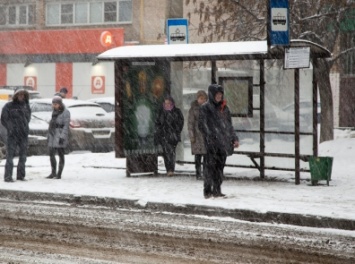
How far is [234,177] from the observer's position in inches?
702

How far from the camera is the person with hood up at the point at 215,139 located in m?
14.2

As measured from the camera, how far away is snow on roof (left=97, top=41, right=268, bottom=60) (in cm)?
1628

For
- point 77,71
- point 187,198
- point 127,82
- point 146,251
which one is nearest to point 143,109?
point 127,82

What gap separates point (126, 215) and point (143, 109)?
5592 mm

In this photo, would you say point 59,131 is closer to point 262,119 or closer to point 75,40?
point 262,119

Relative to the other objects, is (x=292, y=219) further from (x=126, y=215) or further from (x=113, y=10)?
(x=113, y=10)

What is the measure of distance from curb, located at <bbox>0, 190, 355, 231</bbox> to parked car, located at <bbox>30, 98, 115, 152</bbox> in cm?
808

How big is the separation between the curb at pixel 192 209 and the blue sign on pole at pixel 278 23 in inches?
144

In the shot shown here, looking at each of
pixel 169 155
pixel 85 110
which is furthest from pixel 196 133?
pixel 85 110

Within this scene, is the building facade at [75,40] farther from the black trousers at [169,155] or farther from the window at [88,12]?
the black trousers at [169,155]

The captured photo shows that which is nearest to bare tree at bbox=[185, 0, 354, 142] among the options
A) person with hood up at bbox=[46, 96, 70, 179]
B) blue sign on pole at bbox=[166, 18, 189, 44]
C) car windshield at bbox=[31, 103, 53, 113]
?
blue sign on pole at bbox=[166, 18, 189, 44]

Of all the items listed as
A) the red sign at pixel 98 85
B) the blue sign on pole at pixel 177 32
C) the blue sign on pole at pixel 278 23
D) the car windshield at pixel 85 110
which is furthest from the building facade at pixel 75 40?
the blue sign on pole at pixel 278 23

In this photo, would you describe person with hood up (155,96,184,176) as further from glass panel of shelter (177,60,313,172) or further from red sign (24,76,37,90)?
red sign (24,76,37,90)

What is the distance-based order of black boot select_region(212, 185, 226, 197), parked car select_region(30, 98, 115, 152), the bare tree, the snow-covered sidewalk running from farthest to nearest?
1. parked car select_region(30, 98, 115, 152)
2. the bare tree
3. black boot select_region(212, 185, 226, 197)
4. the snow-covered sidewalk
